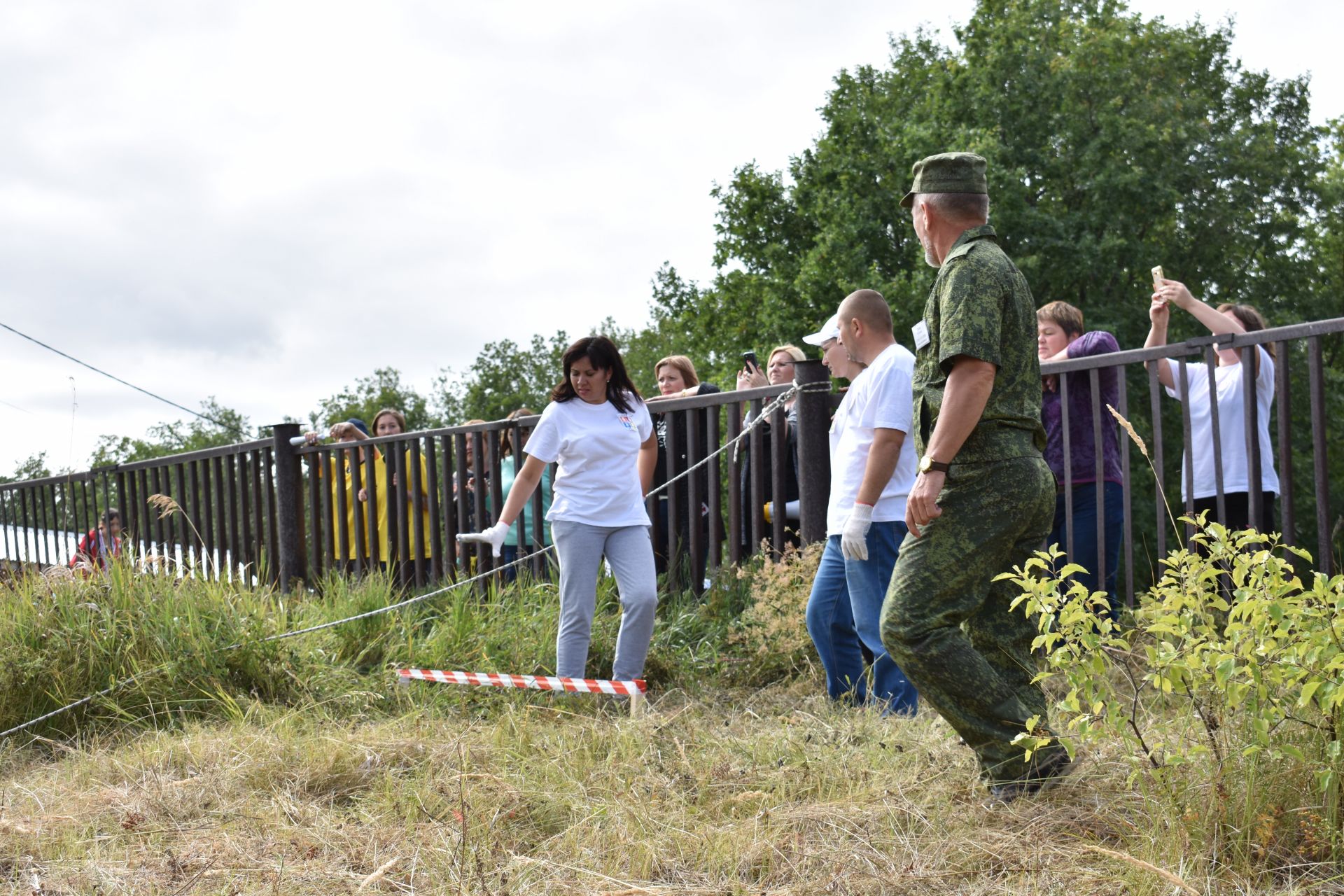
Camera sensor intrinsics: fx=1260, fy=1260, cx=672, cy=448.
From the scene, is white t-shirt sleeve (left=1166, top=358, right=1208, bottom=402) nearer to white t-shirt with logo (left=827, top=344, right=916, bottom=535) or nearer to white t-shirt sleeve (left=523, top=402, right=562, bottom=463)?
white t-shirt with logo (left=827, top=344, right=916, bottom=535)

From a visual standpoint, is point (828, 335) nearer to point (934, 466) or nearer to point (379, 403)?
point (934, 466)

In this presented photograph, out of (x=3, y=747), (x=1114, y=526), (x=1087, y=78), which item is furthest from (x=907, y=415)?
(x=1087, y=78)

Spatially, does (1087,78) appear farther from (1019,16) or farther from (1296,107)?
(1296,107)

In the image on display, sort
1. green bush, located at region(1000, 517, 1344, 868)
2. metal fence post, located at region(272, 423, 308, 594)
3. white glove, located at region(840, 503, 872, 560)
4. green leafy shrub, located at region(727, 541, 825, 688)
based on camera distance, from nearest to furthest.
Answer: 1. green bush, located at region(1000, 517, 1344, 868)
2. white glove, located at region(840, 503, 872, 560)
3. green leafy shrub, located at region(727, 541, 825, 688)
4. metal fence post, located at region(272, 423, 308, 594)

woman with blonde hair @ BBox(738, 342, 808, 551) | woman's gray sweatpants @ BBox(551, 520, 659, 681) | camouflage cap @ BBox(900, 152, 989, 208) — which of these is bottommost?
woman's gray sweatpants @ BBox(551, 520, 659, 681)

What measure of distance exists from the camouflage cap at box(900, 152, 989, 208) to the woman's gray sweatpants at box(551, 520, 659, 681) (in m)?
2.26

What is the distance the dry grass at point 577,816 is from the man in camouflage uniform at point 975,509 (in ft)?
0.77

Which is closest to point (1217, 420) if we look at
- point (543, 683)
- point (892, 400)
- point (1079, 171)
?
point (892, 400)

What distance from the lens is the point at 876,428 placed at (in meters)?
4.37

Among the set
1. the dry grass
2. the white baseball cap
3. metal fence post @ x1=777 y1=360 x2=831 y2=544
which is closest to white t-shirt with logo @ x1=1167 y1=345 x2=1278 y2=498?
the white baseball cap

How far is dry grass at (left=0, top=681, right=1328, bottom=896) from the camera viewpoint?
9.34ft

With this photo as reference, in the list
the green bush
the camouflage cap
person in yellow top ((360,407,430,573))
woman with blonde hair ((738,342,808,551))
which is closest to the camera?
the green bush

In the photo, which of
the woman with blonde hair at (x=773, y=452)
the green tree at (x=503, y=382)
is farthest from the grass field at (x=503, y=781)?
the green tree at (x=503, y=382)

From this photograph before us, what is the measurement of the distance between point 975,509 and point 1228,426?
2571 millimetres
